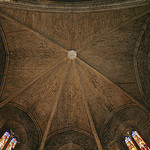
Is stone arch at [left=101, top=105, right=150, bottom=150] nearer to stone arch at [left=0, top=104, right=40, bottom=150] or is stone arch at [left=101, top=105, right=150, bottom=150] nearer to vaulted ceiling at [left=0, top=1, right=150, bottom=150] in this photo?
vaulted ceiling at [left=0, top=1, right=150, bottom=150]

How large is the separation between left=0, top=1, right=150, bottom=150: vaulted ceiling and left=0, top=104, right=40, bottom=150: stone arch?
0.16ft

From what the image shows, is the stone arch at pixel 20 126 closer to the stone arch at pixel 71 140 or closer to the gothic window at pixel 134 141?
the stone arch at pixel 71 140

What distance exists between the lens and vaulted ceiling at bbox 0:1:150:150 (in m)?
7.12

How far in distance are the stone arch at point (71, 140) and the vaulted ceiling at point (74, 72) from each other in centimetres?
5

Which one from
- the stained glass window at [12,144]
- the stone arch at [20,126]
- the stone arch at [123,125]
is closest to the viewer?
the stained glass window at [12,144]

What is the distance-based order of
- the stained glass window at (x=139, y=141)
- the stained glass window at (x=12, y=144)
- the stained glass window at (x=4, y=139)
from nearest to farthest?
the stained glass window at (x=139, y=141), the stained glass window at (x=4, y=139), the stained glass window at (x=12, y=144)

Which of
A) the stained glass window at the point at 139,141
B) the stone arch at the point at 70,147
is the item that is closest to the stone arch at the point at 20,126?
the stone arch at the point at 70,147

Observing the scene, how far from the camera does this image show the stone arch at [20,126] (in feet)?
23.3

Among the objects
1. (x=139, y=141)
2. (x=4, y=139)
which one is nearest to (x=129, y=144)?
(x=139, y=141)

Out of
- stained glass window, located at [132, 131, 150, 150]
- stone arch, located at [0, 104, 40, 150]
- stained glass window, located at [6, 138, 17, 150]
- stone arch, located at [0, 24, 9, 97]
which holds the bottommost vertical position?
stained glass window, located at [132, 131, 150, 150]

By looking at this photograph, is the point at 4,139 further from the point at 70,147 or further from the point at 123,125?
the point at 123,125

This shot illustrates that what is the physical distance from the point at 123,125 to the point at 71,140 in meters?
2.84

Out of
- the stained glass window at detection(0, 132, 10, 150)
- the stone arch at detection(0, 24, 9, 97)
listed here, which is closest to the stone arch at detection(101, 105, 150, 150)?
the stained glass window at detection(0, 132, 10, 150)

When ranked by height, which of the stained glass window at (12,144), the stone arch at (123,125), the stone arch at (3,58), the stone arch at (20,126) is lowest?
the stone arch at (123,125)
